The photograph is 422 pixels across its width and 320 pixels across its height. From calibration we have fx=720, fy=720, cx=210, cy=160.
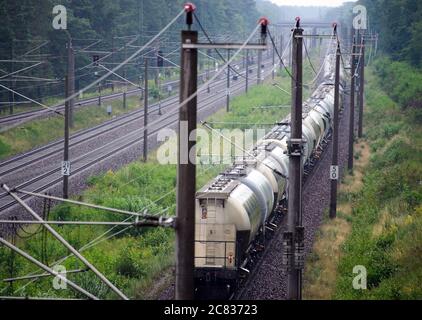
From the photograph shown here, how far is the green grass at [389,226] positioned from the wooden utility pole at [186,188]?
6.84 m

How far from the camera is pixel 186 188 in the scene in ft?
33.5

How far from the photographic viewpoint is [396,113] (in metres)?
51.2

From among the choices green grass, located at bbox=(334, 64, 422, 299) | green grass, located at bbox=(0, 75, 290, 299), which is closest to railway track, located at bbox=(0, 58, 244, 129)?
green grass, located at bbox=(0, 75, 290, 299)

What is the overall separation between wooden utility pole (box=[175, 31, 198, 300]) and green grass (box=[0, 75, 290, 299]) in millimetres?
6985

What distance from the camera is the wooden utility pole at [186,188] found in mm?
10172

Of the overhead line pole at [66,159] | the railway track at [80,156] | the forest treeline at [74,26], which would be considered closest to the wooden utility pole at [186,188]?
the railway track at [80,156]

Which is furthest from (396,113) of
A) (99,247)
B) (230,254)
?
(230,254)

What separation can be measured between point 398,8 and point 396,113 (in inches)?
1140

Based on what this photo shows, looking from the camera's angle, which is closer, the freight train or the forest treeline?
the freight train

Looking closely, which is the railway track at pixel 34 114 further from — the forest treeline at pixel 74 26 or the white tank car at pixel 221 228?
the white tank car at pixel 221 228

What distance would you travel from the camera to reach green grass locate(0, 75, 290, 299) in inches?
765

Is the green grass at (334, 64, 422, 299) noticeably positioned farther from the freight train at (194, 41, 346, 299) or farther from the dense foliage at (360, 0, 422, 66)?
the dense foliage at (360, 0, 422, 66)

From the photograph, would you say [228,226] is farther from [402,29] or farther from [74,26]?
[402,29]

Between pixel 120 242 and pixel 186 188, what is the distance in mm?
14555
